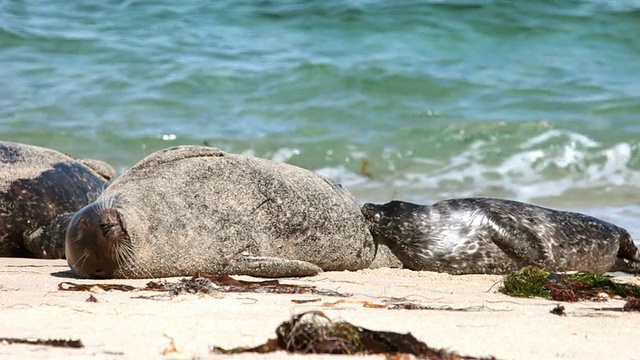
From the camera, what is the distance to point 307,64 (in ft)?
47.7

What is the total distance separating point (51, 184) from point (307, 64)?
7.62 m

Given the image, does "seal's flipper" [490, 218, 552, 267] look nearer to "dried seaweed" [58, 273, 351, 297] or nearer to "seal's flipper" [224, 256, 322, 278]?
"seal's flipper" [224, 256, 322, 278]

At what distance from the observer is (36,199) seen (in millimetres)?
7195

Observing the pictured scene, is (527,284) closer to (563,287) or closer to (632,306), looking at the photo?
(563,287)

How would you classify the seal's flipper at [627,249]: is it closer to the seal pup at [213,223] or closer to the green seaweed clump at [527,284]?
the green seaweed clump at [527,284]

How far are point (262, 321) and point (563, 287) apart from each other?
6.55 ft

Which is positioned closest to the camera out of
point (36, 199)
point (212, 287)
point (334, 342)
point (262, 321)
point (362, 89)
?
point (334, 342)

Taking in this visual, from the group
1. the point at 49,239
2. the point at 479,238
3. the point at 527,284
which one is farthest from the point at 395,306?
the point at 49,239

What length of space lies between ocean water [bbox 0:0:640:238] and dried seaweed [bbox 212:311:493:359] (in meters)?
5.41

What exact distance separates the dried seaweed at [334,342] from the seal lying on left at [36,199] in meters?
→ 3.81

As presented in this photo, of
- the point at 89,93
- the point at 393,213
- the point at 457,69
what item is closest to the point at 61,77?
the point at 89,93

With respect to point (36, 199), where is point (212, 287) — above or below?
below

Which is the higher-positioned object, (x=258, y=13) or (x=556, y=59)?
(x=258, y=13)

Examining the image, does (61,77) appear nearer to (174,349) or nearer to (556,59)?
(556,59)
